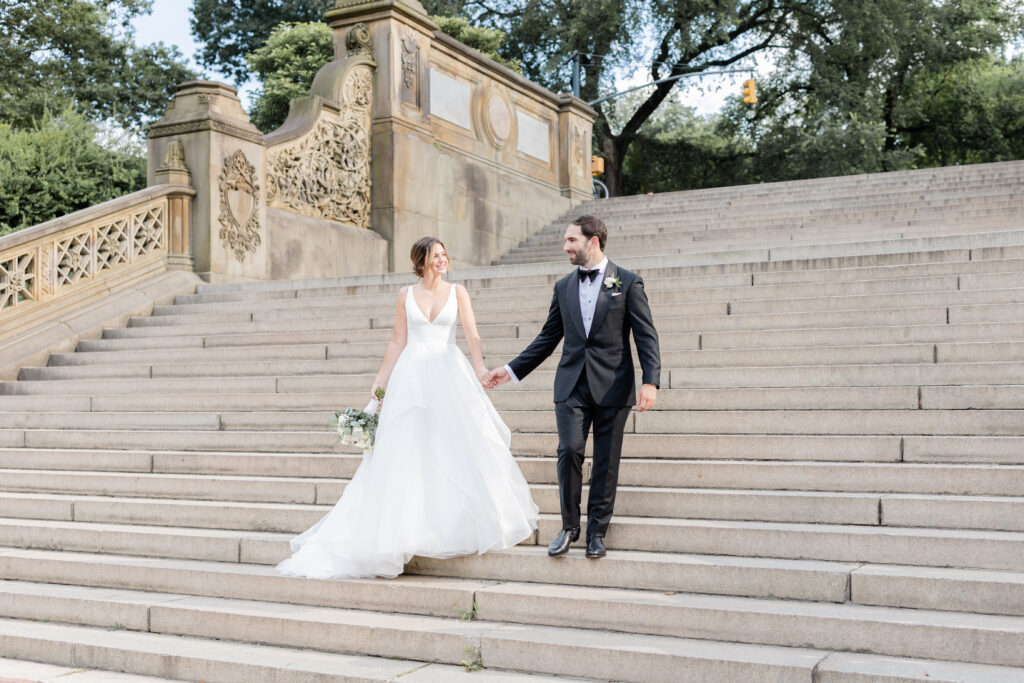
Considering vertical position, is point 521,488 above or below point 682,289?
below

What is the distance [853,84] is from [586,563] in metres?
29.7

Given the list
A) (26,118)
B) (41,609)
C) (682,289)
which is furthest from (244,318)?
(26,118)

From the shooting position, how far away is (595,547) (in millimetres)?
5578

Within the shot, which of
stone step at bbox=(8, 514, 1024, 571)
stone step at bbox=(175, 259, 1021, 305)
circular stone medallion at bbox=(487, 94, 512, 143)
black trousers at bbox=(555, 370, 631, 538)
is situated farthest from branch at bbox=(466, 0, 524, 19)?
black trousers at bbox=(555, 370, 631, 538)

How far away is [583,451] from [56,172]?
12.9 m

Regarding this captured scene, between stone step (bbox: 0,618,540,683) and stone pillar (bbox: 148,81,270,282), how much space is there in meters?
7.47

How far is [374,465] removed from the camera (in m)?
5.88

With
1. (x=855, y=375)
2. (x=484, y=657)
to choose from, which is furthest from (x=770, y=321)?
(x=484, y=657)

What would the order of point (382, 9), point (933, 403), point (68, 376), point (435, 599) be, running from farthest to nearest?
point (382, 9), point (68, 376), point (933, 403), point (435, 599)

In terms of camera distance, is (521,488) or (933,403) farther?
(933,403)

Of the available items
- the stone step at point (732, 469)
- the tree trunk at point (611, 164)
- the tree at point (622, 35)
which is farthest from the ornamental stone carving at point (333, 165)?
the tree trunk at point (611, 164)

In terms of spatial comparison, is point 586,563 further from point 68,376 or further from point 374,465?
point 68,376

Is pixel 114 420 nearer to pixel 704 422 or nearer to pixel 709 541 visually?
pixel 704 422

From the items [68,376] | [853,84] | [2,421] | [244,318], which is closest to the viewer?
[2,421]
